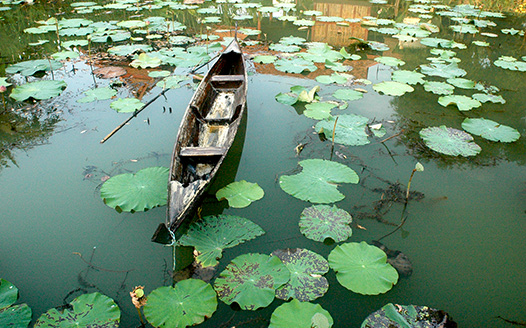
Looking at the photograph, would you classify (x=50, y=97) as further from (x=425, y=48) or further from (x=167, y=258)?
(x=425, y=48)

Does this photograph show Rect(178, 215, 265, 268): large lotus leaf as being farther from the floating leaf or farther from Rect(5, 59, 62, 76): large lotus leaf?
Rect(5, 59, 62, 76): large lotus leaf

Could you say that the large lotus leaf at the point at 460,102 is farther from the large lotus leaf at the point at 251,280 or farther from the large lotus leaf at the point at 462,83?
the large lotus leaf at the point at 251,280

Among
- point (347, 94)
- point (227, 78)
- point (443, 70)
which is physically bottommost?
point (347, 94)

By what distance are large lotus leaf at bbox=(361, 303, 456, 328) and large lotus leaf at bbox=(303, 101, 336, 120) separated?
7.45 feet

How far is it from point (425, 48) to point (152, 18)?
19.5 feet

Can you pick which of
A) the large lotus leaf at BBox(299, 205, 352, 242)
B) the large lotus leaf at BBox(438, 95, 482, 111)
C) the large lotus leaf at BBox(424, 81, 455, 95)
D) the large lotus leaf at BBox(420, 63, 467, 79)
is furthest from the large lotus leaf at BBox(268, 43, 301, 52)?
the large lotus leaf at BBox(299, 205, 352, 242)

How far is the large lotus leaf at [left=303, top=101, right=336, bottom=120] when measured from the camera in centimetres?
365

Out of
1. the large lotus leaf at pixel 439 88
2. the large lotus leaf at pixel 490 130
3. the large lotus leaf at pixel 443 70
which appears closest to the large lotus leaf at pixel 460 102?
the large lotus leaf at pixel 439 88

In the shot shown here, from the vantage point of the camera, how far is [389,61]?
5293 millimetres

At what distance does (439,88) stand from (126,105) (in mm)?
4043

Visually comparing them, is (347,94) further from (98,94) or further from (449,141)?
(98,94)

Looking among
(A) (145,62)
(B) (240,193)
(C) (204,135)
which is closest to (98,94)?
(A) (145,62)

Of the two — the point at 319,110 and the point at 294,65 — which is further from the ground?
the point at 294,65

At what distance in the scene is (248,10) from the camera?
882 cm
